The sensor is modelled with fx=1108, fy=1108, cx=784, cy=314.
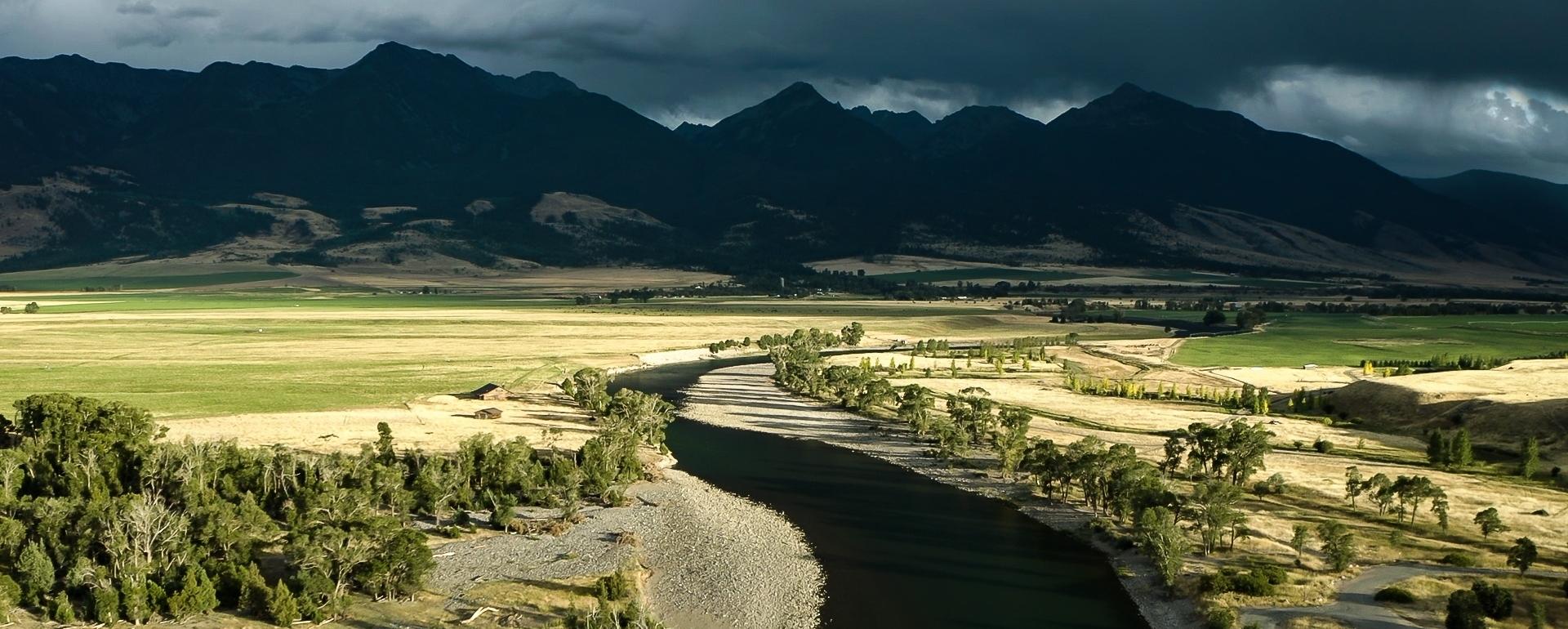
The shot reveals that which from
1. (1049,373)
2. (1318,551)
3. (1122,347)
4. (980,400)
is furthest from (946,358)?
(1318,551)

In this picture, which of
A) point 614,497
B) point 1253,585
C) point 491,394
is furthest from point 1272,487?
point 491,394

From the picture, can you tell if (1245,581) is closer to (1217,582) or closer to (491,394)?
(1217,582)

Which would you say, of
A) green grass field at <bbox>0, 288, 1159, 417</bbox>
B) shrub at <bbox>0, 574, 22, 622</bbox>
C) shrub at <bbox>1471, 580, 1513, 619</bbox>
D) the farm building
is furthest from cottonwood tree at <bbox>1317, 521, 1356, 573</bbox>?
→ green grass field at <bbox>0, 288, 1159, 417</bbox>

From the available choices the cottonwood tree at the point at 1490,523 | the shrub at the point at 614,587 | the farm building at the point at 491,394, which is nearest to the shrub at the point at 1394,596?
the cottonwood tree at the point at 1490,523

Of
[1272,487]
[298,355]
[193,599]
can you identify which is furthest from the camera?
[298,355]

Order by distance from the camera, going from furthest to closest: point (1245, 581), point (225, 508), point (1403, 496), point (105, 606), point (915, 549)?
point (1403, 496), point (915, 549), point (225, 508), point (1245, 581), point (105, 606)

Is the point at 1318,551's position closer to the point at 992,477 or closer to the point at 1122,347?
the point at 992,477

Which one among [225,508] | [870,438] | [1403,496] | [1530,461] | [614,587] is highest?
[1530,461]

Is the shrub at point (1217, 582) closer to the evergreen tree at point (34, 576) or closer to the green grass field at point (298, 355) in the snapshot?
the evergreen tree at point (34, 576)
